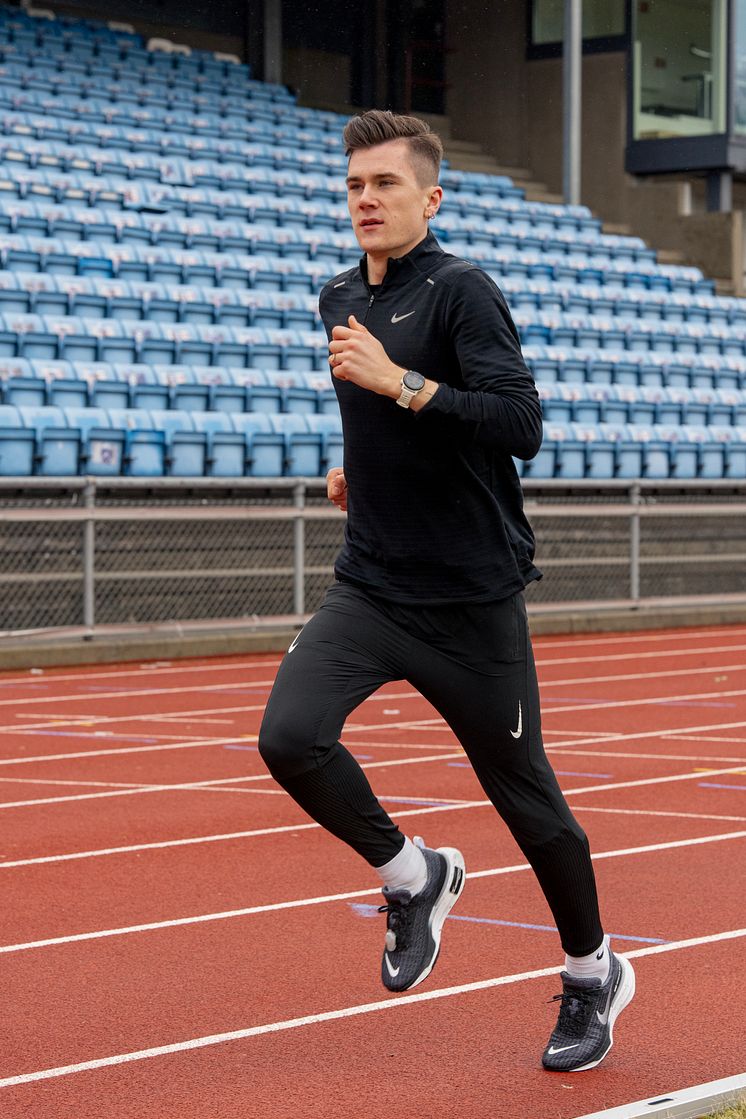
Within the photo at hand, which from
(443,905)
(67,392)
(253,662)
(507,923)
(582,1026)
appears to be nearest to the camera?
(582,1026)

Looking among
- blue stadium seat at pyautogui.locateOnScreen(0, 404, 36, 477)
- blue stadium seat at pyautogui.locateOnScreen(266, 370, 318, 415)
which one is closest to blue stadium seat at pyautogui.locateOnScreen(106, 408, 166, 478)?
blue stadium seat at pyautogui.locateOnScreen(0, 404, 36, 477)

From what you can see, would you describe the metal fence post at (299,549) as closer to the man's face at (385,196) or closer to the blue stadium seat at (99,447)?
the blue stadium seat at (99,447)

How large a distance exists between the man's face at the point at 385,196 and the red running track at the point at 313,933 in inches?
78.6

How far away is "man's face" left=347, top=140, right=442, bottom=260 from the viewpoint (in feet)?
13.7

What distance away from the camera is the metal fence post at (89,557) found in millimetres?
14875

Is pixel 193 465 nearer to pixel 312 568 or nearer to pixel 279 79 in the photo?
pixel 312 568

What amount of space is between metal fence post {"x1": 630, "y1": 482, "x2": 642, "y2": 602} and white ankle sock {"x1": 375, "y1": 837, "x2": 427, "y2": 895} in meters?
14.5

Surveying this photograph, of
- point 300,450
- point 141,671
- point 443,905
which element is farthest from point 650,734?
point 300,450

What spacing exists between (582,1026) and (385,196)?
2.05 metres

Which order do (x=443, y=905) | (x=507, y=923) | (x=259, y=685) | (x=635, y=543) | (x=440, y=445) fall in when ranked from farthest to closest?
(x=635, y=543) → (x=259, y=685) → (x=507, y=923) → (x=443, y=905) → (x=440, y=445)

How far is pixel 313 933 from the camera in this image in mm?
5824

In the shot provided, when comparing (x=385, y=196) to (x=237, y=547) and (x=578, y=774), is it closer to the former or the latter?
(x=578, y=774)

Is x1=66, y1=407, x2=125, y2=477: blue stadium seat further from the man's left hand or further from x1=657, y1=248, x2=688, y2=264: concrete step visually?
x1=657, y1=248, x2=688, y2=264: concrete step

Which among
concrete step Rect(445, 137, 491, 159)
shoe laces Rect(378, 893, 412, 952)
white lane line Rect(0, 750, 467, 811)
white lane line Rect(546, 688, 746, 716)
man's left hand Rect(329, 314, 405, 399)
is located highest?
concrete step Rect(445, 137, 491, 159)
